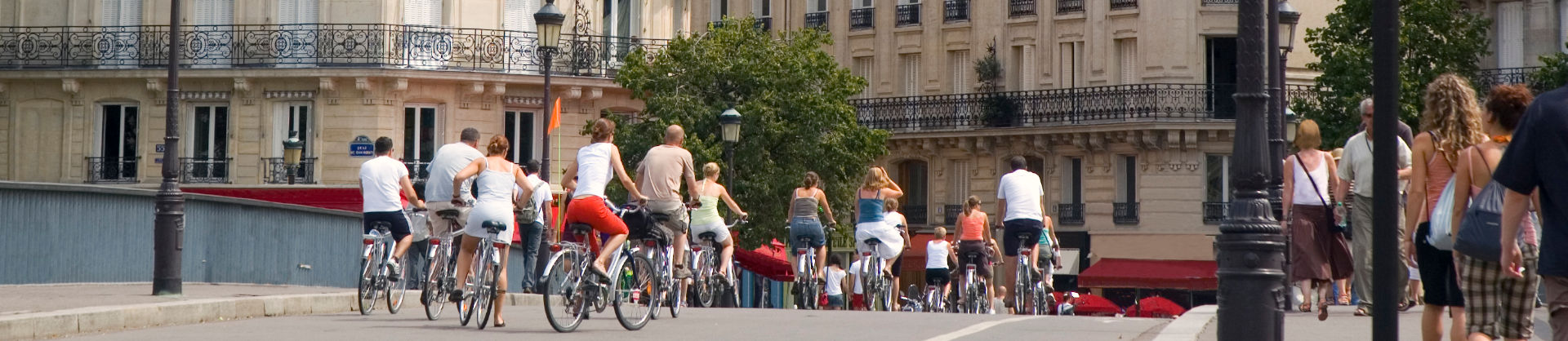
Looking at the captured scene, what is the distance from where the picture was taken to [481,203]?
15.0 meters

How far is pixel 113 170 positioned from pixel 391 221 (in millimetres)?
25159

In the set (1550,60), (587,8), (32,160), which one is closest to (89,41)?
(32,160)

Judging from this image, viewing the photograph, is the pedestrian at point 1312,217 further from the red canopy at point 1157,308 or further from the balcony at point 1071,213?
the balcony at point 1071,213

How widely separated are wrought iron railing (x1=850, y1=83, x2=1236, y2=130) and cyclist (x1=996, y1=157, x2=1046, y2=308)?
94.1ft

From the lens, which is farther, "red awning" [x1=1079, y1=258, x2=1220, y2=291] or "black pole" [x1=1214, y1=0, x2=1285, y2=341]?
"red awning" [x1=1079, y1=258, x2=1220, y2=291]

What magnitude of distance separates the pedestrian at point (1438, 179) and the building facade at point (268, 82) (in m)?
30.9

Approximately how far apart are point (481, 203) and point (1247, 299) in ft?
19.9

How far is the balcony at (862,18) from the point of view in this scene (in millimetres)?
54594

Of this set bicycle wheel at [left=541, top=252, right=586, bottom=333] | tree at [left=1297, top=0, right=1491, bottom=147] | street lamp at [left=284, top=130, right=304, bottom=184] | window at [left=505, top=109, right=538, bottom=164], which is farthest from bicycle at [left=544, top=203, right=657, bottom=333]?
tree at [left=1297, top=0, right=1491, bottom=147]

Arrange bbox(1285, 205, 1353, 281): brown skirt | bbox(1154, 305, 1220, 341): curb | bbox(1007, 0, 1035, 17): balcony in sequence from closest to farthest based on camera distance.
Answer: bbox(1154, 305, 1220, 341): curb < bbox(1285, 205, 1353, 281): brown skirt < bbox(1007, 0, 1035, 17): balcony

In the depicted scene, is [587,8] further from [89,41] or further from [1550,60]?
[1550,60]

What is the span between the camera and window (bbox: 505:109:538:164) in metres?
41.5

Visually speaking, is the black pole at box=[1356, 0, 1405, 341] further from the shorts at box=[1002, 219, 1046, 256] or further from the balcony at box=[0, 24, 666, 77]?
the balcony at box=[0, 24, 666, 77]

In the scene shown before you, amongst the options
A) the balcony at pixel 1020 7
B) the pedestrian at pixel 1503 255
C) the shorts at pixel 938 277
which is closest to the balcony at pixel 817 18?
the balcony at pixel 1020 7
